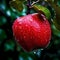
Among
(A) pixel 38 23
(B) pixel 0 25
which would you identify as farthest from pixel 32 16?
(B) pixel 0 25

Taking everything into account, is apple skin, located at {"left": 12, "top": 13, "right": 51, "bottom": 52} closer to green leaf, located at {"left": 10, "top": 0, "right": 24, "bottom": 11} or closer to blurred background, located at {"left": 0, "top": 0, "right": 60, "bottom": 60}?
green leaf, located at {"left": 10, "top": 0, "right": 24, "bottom": 11}

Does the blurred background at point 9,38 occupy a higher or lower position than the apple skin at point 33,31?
lower

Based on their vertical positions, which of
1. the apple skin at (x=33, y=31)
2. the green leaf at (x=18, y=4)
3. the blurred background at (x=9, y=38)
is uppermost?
the green leaf at (x=18, y=4)

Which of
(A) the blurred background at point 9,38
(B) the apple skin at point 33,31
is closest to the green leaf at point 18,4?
(B) the apple skin at point 33,31

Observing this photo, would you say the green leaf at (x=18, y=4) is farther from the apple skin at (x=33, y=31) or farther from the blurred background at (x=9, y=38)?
the blurred background at (x=9, y=38)

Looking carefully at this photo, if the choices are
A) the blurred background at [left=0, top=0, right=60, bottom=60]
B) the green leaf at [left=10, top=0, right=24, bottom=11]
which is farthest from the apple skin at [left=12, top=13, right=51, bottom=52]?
the blurred background at [left=0, top=0, right=60, bottom=60]

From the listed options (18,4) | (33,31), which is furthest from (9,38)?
(33,31)

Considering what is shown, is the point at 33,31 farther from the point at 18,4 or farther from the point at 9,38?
the point at 9,38

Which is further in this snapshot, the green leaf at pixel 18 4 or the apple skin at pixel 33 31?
the green leaf at pixel 18 4

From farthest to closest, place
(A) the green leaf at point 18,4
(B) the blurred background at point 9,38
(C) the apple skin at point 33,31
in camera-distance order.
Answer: (B) the blurred background at point 9,38 → (A) the green leaf at point 18,4 → (C) the apple skin at point 33,31
